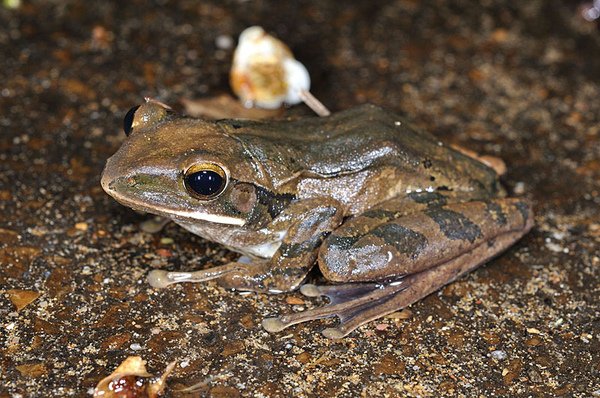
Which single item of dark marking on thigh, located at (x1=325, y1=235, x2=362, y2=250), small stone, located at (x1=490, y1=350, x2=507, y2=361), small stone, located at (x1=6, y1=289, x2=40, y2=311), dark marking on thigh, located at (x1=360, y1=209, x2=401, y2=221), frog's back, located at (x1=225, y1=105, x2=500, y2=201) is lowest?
small stone, located at (x1=6, y1=289, x2=40, y2=311)

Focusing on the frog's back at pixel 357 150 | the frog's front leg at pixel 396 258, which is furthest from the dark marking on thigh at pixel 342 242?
the frog's back at pixel 357 150

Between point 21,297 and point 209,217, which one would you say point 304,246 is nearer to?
point 209,217

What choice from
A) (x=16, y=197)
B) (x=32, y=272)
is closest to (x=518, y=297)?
(x=32, y=272)

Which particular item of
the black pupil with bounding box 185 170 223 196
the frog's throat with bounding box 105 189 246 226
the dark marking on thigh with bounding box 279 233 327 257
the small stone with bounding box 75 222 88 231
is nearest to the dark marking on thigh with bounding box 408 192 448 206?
the dark marking on thigh with bounding box 279 233 327 257

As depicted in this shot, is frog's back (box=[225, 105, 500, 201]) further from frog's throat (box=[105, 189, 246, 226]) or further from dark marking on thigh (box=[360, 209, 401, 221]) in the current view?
frog's throat (box=[105, 189, 246, 226])

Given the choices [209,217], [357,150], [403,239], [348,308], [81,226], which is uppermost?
[357,150]

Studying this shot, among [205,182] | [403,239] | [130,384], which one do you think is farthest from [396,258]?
[130,384]

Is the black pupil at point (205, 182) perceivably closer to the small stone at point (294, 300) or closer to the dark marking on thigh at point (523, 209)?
the small stone at point (294, 300)

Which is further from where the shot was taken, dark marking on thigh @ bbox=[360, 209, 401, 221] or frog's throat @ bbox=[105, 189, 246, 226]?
dark marking on thigh @ bbox=[360, 209, 401, 221]

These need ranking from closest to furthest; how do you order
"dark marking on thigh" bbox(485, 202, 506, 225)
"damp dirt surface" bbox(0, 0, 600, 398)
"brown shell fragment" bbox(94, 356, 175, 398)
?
1. "brown shell fragment" bbox(94, 356, 175, 398)
2. "damp dirt surface" bbox(0, 0, 600, 398)
3. "dark marking on thigh" bbox(485, 202, 506, 225)
